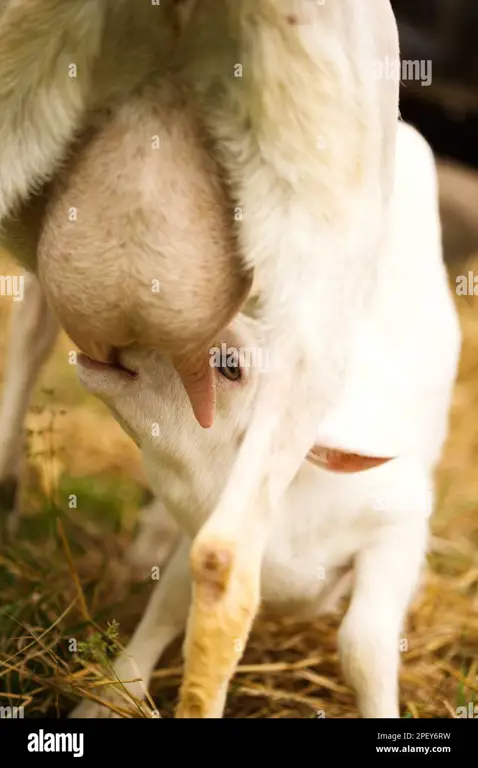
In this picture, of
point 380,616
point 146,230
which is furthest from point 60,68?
point 380,616

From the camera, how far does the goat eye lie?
1.01m

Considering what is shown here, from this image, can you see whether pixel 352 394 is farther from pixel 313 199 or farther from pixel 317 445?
pixel 313 199

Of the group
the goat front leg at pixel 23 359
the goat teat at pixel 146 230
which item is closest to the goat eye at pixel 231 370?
the goat teat at pixel 146 230

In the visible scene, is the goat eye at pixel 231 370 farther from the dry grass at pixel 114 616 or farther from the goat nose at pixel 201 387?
the dry grass at pixel 114 616

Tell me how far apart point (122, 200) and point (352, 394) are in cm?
40

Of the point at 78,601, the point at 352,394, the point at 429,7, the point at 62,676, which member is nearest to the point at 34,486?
the point at 78,601

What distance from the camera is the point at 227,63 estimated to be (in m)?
0.83

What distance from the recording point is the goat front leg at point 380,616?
41.8 inches

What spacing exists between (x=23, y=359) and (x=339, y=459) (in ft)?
1.57

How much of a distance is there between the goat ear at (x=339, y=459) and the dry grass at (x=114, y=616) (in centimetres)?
25

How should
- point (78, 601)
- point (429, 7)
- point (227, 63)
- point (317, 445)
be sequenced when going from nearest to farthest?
1. point (227, 63)
2. point (317, 445)
3. point (78, 601)
4. point (429, 7)

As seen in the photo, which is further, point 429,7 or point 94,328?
point 429,7

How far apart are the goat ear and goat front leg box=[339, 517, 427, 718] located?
125 mm

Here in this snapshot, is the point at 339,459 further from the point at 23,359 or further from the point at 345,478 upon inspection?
the point at 23,359
